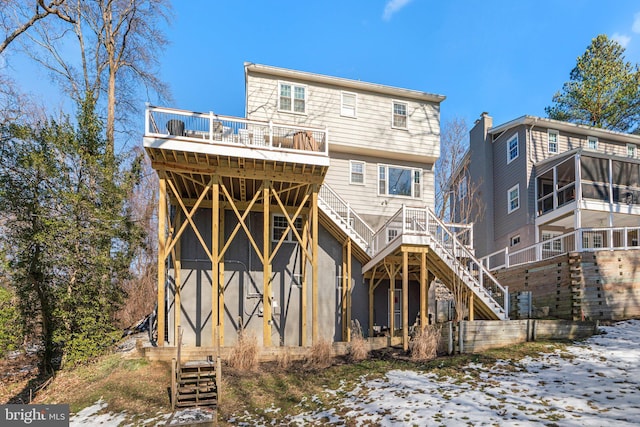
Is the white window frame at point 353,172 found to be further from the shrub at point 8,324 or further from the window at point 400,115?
the shrub at point 8,324

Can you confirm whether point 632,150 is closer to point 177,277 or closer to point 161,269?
point 177,277

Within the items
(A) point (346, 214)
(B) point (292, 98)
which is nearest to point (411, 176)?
(A) point (346, 214)

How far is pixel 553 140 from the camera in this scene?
21578 millimetres

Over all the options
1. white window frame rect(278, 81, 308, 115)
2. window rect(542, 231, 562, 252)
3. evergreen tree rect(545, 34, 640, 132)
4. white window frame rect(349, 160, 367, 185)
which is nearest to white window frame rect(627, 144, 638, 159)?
evergreen tree rect(545, 34, 640, 132)

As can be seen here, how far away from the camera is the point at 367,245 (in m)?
14.7

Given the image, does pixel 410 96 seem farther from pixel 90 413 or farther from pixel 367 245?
pixel 90 413

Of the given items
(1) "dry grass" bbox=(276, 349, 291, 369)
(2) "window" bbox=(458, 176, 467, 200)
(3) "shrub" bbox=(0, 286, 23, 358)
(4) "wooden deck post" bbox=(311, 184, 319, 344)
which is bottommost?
(1) "dry grass" bbox=(276, 349, 291, 369)

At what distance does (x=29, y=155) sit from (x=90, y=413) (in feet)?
25.1

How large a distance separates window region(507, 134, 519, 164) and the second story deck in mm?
A: 13890

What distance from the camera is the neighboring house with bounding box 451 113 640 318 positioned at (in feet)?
60.2

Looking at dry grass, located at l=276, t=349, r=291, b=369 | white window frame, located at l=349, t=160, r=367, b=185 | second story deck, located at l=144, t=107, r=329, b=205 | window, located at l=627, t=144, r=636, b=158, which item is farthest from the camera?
window, located at l=627, t=144, r=636, b=158

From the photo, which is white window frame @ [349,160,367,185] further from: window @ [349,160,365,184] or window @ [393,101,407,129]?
window @ [393,101,407,129]

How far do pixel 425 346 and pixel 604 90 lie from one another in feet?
88.2

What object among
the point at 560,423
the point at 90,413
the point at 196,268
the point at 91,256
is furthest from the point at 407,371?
the point at 91,256
